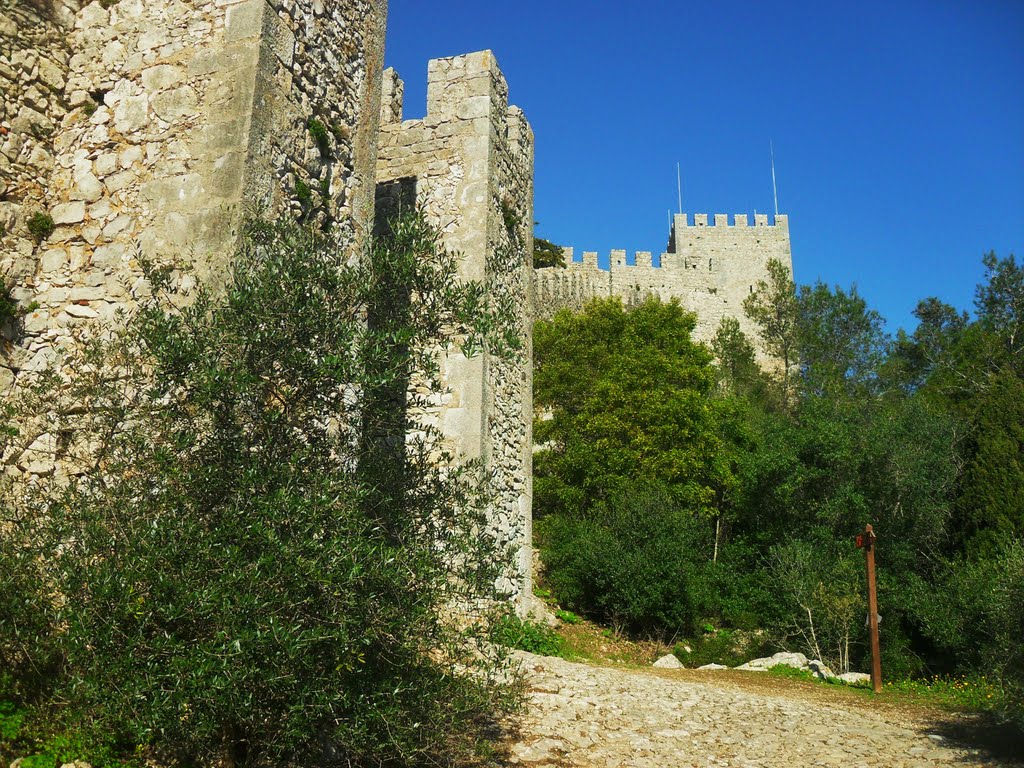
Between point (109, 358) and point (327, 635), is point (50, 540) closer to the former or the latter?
point (109, 358)

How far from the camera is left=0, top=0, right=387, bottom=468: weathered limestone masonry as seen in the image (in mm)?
5207

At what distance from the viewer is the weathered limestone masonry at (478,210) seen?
9.56 metres

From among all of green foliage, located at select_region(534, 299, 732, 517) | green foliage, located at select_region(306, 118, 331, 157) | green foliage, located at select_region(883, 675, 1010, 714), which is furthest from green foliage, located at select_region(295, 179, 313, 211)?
green foliage, located at select_region(534, 299, 732, 517)

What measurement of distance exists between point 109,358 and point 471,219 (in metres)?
6.04

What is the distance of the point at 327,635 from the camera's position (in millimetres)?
3609

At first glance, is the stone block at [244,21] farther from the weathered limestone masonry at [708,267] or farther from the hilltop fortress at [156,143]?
the weathered limestone masonry at [708,267]

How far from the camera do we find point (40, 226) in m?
5.66

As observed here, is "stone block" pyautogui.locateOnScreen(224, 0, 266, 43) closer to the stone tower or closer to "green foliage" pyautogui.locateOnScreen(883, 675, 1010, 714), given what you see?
the stone tower

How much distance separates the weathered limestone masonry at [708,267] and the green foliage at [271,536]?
123ft

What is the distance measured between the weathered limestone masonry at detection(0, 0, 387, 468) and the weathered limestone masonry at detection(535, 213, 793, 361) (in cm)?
3607

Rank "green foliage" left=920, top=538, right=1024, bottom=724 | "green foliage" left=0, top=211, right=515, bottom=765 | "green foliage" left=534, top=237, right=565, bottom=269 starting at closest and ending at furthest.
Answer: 1. "green foliage" left=0, top=211, right=515, bottom=765
2. "green foliage" left=920, top=538, right=1024, bottom=724
3. "green foliage" left=534, top=237, right=565, bottom=269

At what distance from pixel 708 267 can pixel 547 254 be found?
11476 mm

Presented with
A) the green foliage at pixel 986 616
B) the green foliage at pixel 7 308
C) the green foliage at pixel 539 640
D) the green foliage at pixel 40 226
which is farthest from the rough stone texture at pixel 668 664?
the green foliage at pixel 40 226

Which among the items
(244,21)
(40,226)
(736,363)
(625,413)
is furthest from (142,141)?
(736,363)
